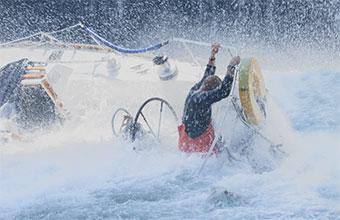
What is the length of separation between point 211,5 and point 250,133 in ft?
30.8

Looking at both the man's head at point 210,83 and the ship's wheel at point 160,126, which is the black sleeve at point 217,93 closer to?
the man's head at point 210,83

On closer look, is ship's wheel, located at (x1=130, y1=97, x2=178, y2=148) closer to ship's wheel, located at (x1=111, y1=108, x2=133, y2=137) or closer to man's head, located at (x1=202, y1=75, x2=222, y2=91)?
ship's wheel, located at (x1=111, y1=108, x2=133, y2=137)

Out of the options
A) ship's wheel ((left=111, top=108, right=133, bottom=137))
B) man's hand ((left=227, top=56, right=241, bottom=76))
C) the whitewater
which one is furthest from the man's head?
ship's wheel ((left=111, top=108, right=133, bottom=137))

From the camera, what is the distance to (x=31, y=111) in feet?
28.9

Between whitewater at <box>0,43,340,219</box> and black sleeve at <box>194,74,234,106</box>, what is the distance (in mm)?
567

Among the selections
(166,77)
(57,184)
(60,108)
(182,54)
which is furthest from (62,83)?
(182,54)

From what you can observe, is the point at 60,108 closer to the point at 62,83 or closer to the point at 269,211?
the point at 62,83

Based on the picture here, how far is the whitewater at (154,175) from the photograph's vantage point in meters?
7.04

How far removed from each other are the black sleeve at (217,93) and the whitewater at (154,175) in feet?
1.86

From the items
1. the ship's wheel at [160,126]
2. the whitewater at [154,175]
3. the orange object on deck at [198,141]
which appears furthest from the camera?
the ship's wheel at [160,126]

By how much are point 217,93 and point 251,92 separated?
464 mm

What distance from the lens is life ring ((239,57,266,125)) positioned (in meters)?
7.49

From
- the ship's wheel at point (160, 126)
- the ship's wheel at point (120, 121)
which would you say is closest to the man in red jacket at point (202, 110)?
the ship's wheel at point (160, 126)

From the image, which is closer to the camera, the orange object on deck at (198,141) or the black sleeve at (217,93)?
the black sleeve at (217,93)
